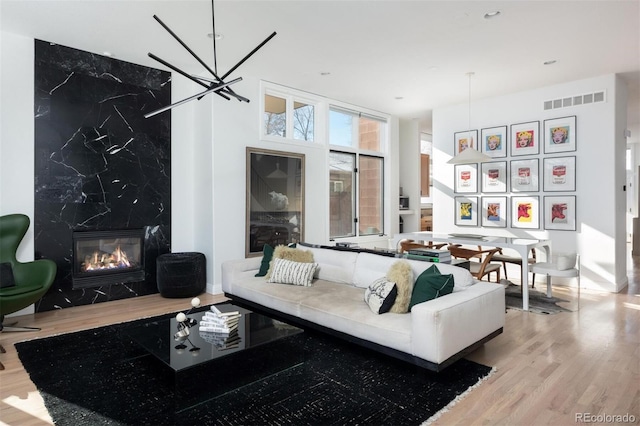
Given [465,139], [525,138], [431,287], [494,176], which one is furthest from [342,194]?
[431,287]

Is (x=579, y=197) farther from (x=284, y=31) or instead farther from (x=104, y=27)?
(x=104, y=27)

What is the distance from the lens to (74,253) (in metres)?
4.71

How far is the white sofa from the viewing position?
2.56 meters

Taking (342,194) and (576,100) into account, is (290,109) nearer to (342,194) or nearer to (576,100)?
(342,194)

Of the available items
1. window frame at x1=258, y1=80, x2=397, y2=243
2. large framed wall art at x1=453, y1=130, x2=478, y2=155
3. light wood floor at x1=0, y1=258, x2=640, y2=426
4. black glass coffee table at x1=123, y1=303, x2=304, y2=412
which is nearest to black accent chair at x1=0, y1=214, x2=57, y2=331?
light wood floor at x1=0, y1=258, x2=640, y2=426

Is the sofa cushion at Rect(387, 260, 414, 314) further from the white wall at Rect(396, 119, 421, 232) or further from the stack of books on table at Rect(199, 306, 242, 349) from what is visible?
the white wall at Rect(396, 119, 421, 232)

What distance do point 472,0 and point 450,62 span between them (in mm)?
1545

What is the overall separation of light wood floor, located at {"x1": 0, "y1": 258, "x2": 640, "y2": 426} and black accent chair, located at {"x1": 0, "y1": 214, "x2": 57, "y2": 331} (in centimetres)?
41

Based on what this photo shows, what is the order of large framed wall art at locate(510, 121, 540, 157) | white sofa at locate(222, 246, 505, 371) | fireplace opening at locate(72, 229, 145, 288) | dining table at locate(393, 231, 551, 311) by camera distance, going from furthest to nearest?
large framed wall art at locate(510, 121, 540, 157)
fireplace opening at locate(72, 229, 145, 288)
dining table at locate(393, 231, 551, 311)
white sofa at locate(222, 246, 505, 371)

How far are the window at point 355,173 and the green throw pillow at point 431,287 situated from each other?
3.92 metres

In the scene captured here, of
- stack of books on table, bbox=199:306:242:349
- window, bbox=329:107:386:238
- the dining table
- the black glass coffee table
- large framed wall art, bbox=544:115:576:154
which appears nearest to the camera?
the black glass coffee table

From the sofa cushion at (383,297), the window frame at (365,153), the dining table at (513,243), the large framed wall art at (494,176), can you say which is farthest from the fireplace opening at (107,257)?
the large framed wall art at (494,176)

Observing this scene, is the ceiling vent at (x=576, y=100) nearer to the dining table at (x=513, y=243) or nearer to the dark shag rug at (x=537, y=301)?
the dining table at (x=513, y=243)

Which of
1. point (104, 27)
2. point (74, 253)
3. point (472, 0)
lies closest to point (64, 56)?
point (104, 27)
